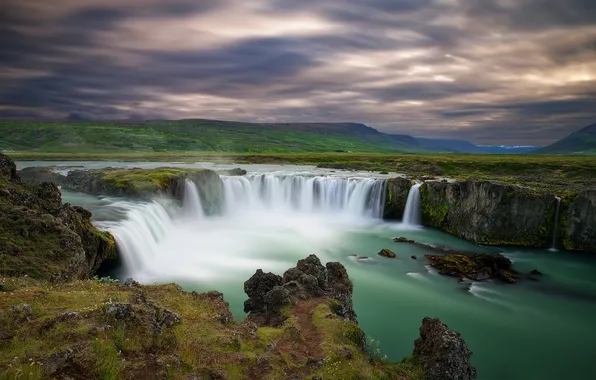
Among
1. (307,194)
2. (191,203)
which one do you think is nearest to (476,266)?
(307,194)

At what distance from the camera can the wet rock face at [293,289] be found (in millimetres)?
16719

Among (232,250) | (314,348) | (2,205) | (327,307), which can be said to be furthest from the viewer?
(232,250)

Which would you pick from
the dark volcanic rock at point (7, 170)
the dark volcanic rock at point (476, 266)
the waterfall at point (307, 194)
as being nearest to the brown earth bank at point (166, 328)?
the dark volcanic rock at point (7, 170)

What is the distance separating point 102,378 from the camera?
8.77 m

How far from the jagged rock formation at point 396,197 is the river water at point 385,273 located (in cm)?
176

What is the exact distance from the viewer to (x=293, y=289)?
18.2 meters

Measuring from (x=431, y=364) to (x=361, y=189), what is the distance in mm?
42339

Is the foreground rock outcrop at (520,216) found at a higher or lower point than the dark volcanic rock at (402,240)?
higher

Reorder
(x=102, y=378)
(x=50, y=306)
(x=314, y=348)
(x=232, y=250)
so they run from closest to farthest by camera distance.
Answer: (x=102, y=378) < (x=50, y=306) < (x=314, y=348) < (x=232, y=250)

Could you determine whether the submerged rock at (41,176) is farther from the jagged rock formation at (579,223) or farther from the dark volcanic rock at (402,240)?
the jagged rock formation at (579,223)

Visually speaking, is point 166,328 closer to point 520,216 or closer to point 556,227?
point 520,216

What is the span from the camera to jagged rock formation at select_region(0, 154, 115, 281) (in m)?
16.6

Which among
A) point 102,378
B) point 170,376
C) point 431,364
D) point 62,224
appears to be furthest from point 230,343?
point 62,224

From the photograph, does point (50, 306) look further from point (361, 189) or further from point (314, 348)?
point (361, 189)
